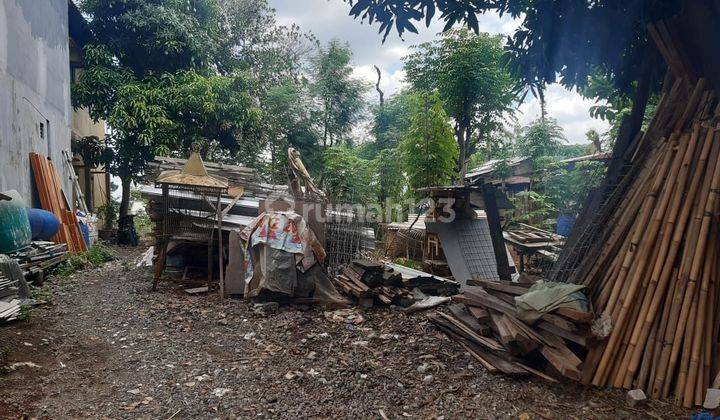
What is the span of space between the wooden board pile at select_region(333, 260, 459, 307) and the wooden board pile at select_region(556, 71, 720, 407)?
288 centimetres

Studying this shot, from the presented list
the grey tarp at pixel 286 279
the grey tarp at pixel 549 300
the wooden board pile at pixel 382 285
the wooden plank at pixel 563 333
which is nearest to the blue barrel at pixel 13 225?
the grey tarp at pixel 286 279

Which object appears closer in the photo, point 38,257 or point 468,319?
point 468,319

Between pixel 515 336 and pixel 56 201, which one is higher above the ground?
pixel 56 201

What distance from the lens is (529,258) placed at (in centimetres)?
905

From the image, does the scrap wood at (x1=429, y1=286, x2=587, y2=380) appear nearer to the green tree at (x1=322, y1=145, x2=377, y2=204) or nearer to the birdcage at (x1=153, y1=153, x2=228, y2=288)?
the birdcage at (x1=153, y1=153, x2=228, y2=288)

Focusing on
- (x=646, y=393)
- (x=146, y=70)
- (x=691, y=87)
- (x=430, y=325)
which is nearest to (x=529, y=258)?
(x=430, y=325)

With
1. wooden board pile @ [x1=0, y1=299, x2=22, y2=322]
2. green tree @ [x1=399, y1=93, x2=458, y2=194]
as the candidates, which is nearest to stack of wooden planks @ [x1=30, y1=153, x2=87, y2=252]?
wooden board pile @ [x1=0, y1=299, x2=22, y2=322]

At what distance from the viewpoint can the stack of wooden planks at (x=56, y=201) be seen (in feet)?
32.4

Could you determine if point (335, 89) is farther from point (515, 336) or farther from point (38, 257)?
point (515, 336)

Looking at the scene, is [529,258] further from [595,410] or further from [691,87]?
[595,410]

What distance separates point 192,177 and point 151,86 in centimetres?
921

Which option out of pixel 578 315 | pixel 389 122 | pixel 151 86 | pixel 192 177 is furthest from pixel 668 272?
pixel 389 122

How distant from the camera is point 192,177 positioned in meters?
7.64

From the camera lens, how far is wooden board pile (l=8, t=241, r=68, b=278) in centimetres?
718
